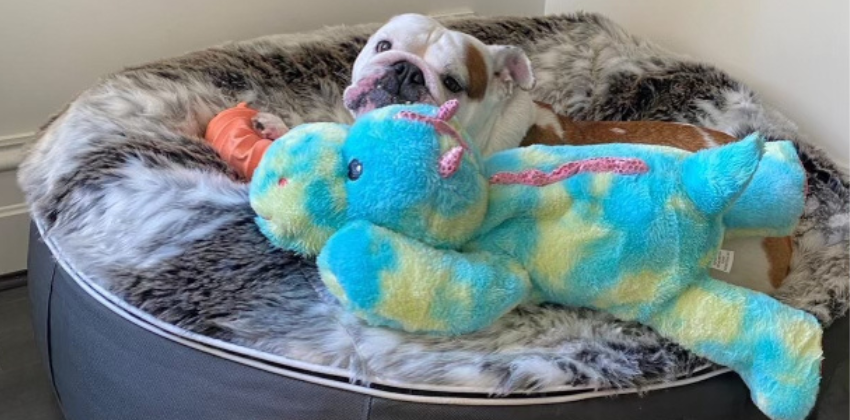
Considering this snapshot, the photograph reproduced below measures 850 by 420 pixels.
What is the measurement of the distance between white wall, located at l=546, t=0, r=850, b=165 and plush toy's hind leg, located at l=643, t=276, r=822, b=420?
0.94 metres

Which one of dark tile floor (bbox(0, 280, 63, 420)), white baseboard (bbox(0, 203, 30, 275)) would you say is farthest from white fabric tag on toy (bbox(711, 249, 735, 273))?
white baseboard (bbox(0, 203, 30, 275))

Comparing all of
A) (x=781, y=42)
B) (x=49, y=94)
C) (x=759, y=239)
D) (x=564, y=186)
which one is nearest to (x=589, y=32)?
(x=781, y=42)

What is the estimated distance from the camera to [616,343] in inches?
51.3

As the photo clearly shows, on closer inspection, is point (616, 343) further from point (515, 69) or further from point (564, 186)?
point (515, 69)

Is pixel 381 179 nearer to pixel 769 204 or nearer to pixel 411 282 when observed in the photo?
pixel 411 282

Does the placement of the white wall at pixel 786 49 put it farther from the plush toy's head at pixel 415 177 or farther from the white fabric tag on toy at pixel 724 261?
the plush toy's head at pixel 415 177

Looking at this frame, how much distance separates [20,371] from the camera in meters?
1.88

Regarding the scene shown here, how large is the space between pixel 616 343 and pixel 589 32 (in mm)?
1269

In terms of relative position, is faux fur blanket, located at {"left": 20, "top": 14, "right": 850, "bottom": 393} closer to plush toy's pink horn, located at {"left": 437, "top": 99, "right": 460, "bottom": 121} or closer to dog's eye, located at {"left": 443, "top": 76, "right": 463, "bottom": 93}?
plush toy's pink horn, located at {"left": 437, "top": 99, "right": 460, "bottom": 121}

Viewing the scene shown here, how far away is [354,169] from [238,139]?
578mm

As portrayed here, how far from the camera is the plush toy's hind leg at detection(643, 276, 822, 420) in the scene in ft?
4.06

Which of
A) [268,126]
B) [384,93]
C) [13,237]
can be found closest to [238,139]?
[268,126]

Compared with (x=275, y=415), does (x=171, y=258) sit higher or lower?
higher

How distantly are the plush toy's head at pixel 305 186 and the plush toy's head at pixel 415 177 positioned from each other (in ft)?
0.07
